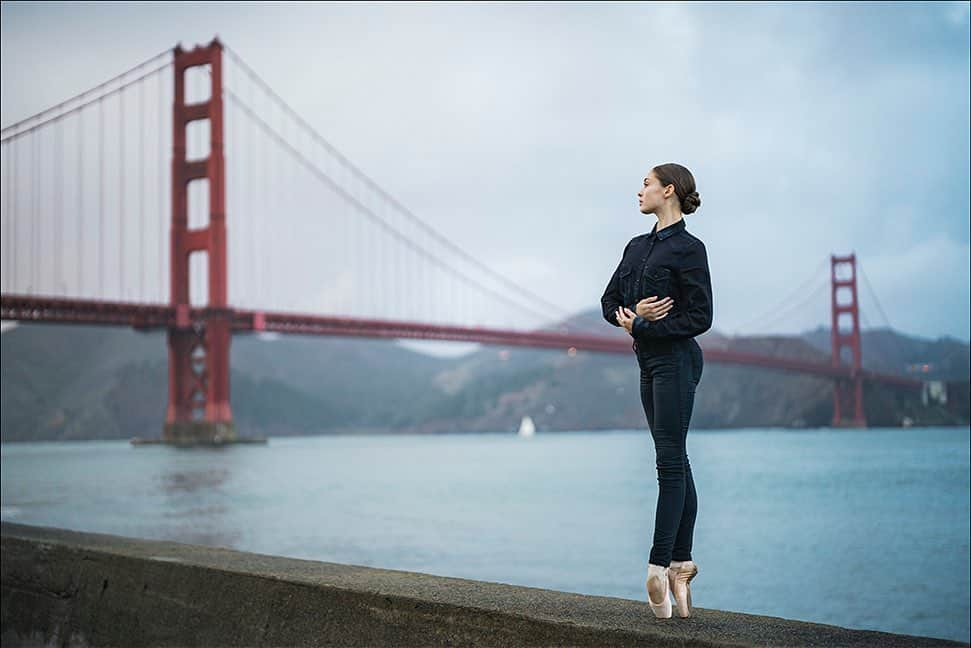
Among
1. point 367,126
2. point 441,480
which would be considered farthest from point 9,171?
point 367,126

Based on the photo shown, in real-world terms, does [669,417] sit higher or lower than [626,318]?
lower

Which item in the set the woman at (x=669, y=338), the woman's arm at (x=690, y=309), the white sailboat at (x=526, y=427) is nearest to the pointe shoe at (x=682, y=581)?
the woman at (x=669, y=338)

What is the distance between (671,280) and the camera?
2.32m

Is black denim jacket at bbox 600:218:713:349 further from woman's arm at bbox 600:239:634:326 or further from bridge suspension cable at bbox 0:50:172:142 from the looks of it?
bridge suspension cable at bbox 0:50:172:142

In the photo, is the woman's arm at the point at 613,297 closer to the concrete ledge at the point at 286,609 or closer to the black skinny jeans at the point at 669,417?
the black skinny jeans at the point at 669,417

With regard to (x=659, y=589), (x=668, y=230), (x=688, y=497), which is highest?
(x=668, y=230)

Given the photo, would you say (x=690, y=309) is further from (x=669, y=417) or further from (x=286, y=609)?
(x=286, y=609)

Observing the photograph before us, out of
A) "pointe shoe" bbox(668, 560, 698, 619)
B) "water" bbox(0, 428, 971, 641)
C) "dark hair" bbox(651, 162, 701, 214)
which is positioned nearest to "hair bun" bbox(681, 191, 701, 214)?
"dark hair" bbox(651, 162, 701, 214)

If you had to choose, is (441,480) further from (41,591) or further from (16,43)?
(41,591)

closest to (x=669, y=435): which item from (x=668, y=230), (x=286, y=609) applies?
(x=668, y=230)

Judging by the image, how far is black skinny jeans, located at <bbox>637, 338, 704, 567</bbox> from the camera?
7.52ft

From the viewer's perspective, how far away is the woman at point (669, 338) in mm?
2291

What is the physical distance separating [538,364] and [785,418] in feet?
121

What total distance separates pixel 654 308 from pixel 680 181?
292 millimetres
